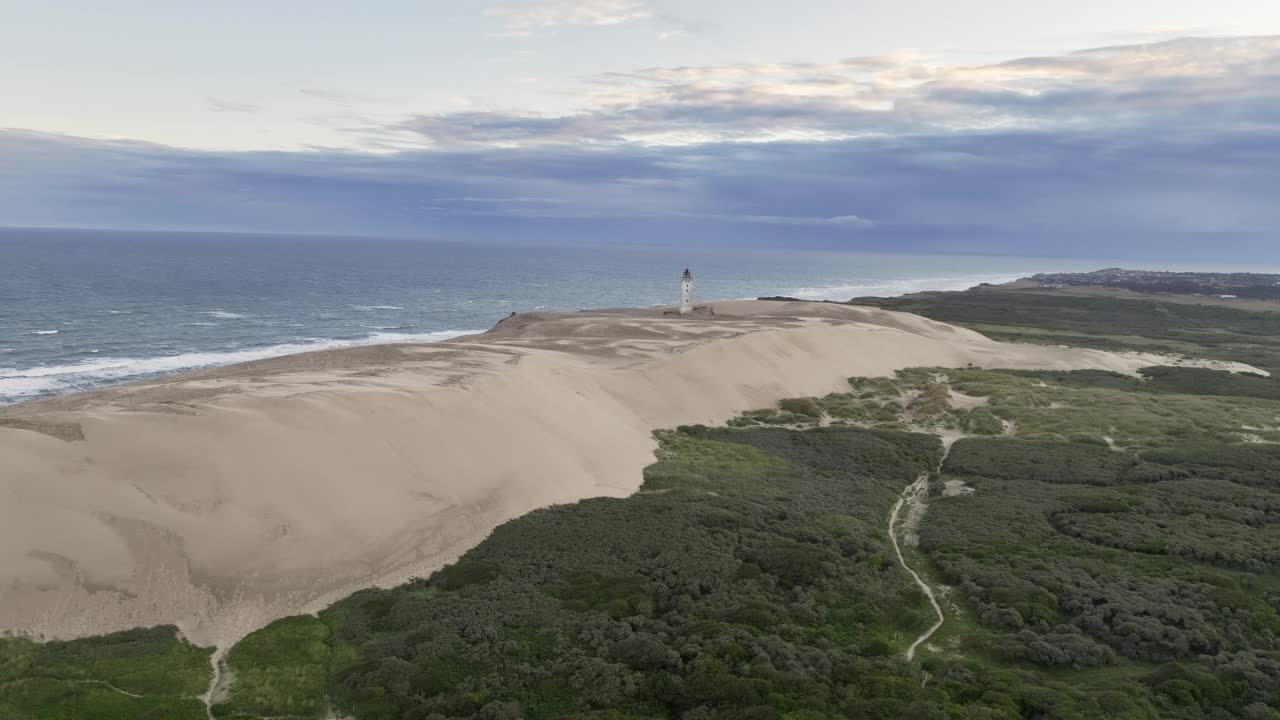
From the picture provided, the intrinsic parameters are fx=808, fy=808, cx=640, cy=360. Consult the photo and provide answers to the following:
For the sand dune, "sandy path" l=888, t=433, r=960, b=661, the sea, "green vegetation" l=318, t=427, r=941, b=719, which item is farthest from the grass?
the sea

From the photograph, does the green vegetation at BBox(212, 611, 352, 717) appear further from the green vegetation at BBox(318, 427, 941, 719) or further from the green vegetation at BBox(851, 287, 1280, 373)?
the green vegetation at BBox(851, 287, 1280, 373)

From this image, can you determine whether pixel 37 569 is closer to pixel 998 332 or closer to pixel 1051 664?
pixel 1051 664

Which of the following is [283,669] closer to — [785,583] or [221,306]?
[785,583]

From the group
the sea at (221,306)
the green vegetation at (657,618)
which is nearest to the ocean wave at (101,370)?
the sea at (221,306)

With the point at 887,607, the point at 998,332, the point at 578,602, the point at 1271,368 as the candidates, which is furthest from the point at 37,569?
the point at 998,332

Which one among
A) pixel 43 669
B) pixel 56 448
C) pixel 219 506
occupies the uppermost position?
pixel 56 448

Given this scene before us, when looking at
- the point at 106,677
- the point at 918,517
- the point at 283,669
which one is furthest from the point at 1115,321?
the point at 106,677

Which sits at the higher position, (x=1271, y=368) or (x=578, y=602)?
(x=1271, y=368)
